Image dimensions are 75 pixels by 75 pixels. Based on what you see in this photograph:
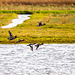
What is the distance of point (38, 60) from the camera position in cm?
2016

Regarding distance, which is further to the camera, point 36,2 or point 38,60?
point 36,2

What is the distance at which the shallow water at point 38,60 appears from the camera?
692 inches

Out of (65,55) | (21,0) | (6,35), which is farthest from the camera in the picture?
(21,0)

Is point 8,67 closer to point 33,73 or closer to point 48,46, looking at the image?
point 33,73

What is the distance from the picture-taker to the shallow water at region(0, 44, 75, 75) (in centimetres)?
1758

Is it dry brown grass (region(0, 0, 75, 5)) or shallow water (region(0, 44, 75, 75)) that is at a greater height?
shallow water (region(0, 44, 75, 75))

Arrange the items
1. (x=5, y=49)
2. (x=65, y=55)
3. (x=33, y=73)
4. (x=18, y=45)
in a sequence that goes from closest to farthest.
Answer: (x=33, y=73), (x=65, y=55), (x=5, y=49), (x=18, y=45)

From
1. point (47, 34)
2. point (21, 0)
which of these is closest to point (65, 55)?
point (47, 34)

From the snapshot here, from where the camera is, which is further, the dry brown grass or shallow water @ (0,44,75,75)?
the dry brown grass

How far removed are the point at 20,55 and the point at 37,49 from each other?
104 inches

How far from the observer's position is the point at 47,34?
29.1 meters

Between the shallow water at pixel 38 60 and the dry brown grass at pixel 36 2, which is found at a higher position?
the shallow water at pixel 38 60

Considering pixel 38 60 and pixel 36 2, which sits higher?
pixel 38 60

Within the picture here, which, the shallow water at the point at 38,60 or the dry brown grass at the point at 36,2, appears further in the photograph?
the dry brown grass at the point at 36,2
